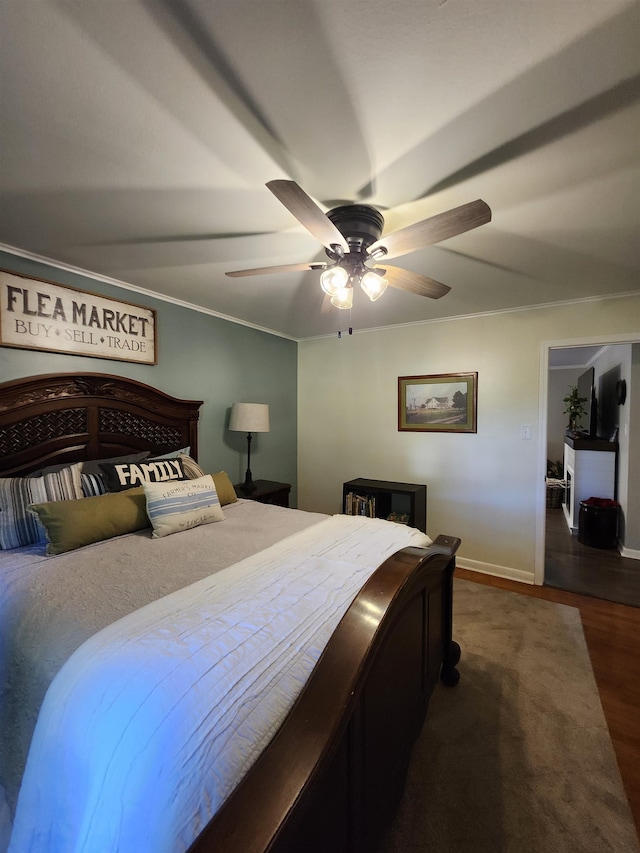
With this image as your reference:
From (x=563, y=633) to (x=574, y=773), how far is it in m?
1.06

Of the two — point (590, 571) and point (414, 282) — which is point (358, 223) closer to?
point (414, 282)

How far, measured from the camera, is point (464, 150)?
4.12ft

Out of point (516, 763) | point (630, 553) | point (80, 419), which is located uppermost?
point (80, 419)

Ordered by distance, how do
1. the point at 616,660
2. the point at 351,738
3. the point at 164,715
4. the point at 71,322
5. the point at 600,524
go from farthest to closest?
the point at 600,524
the point at 71,322
the point at 616,660
the point at 351,738
the point at 164,715

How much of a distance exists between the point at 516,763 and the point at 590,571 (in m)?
2.43

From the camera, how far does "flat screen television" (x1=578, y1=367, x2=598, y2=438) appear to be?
16.7 ft

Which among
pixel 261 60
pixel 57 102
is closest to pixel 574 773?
pixel 261 60

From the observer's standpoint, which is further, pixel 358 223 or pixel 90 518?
pixel 90 518

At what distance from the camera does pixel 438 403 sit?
3.45m

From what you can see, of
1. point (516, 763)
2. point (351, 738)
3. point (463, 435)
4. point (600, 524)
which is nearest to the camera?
point (351, 738)

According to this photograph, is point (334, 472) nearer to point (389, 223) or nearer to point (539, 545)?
point (539, 545)

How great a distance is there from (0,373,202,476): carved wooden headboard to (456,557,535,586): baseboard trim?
9.20ft

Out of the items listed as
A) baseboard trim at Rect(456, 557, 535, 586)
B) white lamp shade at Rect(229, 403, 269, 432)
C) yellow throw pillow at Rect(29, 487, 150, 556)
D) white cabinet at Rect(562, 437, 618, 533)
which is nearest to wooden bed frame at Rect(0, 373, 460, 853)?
yellow throw pillow at Rect(29, 487, 150, 556)

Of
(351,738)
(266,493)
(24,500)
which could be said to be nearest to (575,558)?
(266,493)
